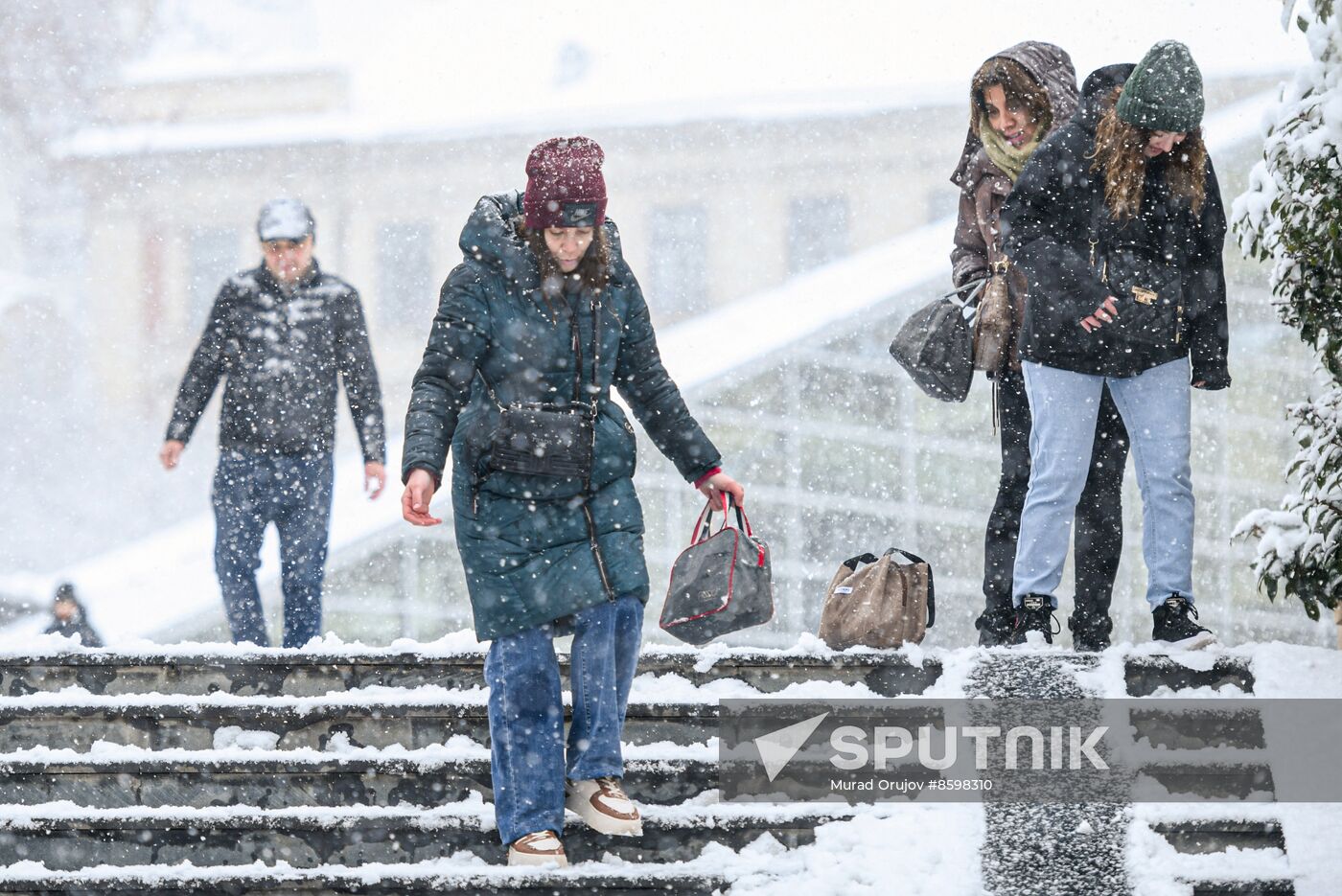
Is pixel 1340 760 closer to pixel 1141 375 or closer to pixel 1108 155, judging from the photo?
pixel 1141 375

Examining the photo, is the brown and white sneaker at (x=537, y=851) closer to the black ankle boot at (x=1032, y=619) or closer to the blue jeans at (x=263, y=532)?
the black ankle boot at (x=1032, y=619)

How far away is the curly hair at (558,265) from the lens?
438 centimetres

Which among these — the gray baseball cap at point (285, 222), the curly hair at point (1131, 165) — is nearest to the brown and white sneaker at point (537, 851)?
the curly hair at point (1131, 165)

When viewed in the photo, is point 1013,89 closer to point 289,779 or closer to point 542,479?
point 542,479

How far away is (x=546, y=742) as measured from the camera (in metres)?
4.23

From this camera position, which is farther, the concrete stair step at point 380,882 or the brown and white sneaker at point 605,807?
the brown and white sneaker at point 605,807

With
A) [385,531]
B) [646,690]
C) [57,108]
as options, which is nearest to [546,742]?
[646,690]

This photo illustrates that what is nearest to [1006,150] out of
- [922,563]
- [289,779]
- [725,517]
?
[922,563]

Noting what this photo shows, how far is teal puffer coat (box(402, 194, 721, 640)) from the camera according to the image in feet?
13.9

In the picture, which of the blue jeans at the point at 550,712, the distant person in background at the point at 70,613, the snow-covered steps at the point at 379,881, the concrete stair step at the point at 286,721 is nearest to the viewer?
the snow-covered steps at the point at 379,881

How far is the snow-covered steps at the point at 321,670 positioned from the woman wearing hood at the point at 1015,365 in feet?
2.47

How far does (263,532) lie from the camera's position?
21.0 ft

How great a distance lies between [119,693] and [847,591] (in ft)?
7.66

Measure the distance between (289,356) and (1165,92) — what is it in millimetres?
3403
